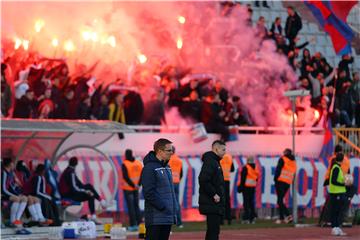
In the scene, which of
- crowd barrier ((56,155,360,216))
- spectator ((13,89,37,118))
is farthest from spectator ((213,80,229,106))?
spectator ((13,89,37,118))

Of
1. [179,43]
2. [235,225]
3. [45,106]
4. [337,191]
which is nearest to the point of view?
[337,191]

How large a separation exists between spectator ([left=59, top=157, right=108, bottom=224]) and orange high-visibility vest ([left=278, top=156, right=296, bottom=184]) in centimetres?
491

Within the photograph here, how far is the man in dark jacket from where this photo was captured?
52.4ft

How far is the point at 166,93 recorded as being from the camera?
1193 inches

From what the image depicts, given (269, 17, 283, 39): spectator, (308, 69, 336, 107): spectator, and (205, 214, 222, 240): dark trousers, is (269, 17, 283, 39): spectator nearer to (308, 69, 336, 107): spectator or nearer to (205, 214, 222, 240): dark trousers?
(308, 69, 336, 107): spectator

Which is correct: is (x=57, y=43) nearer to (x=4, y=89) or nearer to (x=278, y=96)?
(x=4, y=89)

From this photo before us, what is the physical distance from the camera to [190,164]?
1099 inches

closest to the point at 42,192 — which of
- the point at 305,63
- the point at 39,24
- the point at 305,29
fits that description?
the point at 39,24

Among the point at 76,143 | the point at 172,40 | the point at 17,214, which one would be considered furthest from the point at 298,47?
the point at 17,214

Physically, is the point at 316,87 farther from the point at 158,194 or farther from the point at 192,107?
the point at 158,194

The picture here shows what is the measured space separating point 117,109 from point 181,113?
84.2 inches

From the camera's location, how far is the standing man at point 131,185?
2486cm

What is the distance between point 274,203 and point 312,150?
2.65 m

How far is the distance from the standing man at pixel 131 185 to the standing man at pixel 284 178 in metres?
3.89
